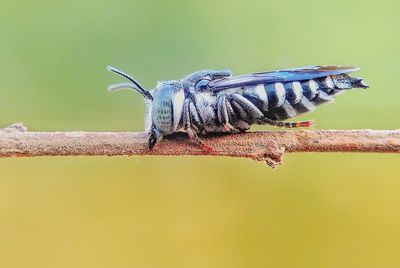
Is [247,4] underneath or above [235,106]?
above

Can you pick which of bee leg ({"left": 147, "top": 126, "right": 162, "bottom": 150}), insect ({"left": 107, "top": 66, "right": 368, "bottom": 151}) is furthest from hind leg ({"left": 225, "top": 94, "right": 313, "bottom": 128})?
bee leg ({"left": 147, "top": 126, "right": 162, "bottom": 150})

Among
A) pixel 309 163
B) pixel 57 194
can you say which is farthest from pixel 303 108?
pixel 57 194

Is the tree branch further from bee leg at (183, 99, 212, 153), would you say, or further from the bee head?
the bee head

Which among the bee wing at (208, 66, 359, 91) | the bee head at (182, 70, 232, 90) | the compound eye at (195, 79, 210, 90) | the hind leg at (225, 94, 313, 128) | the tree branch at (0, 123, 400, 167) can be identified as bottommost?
the tree branch at (0, 123, 400, 167)

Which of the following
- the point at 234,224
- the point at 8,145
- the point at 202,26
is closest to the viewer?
the point at 8,145

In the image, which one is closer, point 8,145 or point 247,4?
point 8,145

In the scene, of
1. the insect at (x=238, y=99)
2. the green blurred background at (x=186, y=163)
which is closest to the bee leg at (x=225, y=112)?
the insect at (x=238, y=99)

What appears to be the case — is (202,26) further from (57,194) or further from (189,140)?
(189,140)

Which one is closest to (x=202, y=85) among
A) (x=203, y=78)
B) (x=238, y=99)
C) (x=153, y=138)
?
(x=203, y=78)
